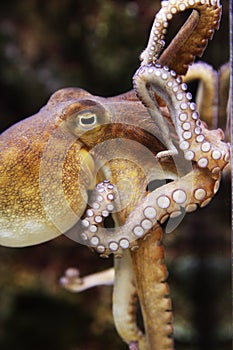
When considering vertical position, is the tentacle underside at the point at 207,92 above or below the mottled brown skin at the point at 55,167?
above

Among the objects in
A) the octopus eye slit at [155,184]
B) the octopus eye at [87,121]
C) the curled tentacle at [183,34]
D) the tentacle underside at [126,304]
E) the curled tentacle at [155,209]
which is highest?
the curled tentacle at [183,34]

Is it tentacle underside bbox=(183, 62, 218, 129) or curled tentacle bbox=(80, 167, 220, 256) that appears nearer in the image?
curled tentacle bbox=(80, 167, 220, 256)

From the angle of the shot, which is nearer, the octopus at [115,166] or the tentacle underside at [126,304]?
the octopus at [115,166]

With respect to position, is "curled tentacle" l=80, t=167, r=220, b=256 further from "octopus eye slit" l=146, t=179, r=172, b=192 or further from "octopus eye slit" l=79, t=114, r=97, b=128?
"octopus eye slit" l=79, t=114, r=97, b=128

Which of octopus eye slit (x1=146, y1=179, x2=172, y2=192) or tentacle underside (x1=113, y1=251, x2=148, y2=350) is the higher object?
octopus eye slit (x1=146, y1=179, x2=172, y2=192)

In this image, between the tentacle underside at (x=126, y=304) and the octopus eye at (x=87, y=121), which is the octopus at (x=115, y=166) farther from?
the tentacle underside at (x=126, y=304)

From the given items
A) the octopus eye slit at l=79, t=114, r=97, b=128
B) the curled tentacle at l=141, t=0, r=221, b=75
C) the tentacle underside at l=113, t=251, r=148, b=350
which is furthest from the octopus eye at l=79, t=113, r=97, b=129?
the tentacle underside at l=113, t=251, r=148, b=350

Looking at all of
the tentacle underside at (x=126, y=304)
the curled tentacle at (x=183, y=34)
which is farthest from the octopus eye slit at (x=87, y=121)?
the tentacle underside at (x=126, y=304)
